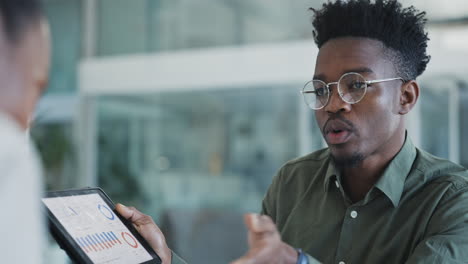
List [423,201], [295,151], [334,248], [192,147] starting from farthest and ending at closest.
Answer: [192,147] → [295,151] → [334,248] → [423,201]

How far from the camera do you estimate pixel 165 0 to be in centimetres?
738

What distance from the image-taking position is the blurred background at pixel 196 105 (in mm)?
5809

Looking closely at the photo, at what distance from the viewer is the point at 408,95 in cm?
177

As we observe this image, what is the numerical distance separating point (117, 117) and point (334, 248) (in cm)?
614

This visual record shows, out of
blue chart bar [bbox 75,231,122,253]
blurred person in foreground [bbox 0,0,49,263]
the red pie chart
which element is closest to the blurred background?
Result: the red pie chart

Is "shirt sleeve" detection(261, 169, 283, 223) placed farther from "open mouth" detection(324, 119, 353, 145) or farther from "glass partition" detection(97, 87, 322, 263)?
"glass partition" detection(97, 87, 322, 263)

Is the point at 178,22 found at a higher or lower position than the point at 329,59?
higher

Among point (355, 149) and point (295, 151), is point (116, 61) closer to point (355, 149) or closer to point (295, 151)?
point (295, 151)

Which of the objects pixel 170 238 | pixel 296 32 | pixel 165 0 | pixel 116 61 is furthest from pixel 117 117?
pixel 296 32

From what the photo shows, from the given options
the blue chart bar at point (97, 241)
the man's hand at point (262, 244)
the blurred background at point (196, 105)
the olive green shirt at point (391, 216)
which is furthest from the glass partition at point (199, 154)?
the man's hand at point (262, 244)

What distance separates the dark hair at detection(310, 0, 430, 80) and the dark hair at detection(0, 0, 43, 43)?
49.0 inches

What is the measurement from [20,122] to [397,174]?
4.04 feet

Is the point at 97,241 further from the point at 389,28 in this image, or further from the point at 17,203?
the point at 389,28

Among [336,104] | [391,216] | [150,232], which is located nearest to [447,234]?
[391,216]
